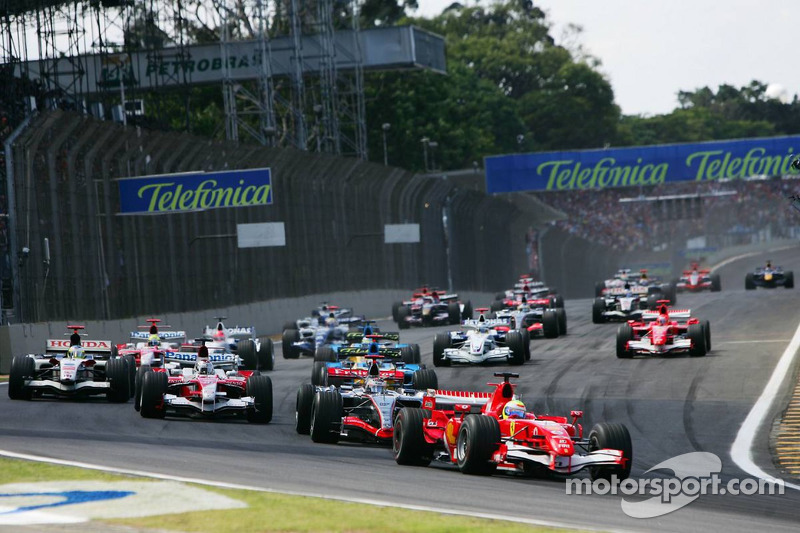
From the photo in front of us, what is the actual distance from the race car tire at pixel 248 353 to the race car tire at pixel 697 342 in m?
9.49

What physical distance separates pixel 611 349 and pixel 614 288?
11.9 m

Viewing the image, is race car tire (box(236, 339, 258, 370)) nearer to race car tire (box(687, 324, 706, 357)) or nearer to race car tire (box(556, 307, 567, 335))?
race car tire (box(687, 324, 706, 357))

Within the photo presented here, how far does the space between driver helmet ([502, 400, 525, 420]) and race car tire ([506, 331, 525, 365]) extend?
14.4m

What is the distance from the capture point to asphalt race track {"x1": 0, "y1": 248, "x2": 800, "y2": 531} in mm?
12344

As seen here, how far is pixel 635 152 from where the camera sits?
7319 cm

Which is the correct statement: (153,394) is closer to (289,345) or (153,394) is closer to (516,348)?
(516,348)

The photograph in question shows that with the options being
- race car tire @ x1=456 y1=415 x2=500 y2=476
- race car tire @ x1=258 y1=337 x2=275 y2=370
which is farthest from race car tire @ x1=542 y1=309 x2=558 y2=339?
race car tire @ x1=456 y1=415 x2=500 y2=476

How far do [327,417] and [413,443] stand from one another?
2663 millimetres

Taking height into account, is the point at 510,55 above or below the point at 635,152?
above

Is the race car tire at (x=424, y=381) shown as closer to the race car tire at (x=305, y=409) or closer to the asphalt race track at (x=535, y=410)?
the race car tire at (x=305, y=409)

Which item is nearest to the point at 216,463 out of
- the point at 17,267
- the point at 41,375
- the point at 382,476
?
the point at 382,476

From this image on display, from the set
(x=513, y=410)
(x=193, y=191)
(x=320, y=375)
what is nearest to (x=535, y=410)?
(x=320, y=375)

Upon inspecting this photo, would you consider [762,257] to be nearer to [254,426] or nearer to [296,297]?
[296,297]

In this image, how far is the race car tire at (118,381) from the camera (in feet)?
75.5
